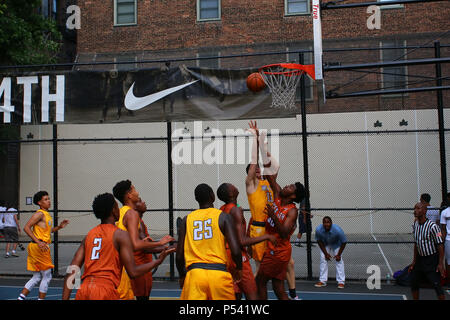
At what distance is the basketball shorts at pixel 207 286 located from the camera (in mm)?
5277

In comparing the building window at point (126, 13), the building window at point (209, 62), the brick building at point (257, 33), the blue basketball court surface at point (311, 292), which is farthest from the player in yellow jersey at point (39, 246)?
the building window at point (126, 13)

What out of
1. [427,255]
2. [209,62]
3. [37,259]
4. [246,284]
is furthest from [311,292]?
[209,62]

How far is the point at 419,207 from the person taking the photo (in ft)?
27.6

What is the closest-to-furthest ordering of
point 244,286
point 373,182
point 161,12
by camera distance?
point 244,286, point 373,182, point 161,12

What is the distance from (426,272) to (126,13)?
62.8ft

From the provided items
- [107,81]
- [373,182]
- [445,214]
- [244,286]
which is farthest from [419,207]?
[373,182]

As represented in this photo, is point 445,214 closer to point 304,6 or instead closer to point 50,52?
point 304,6

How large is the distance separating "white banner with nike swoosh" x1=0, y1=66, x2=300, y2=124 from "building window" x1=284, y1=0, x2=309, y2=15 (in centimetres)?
1167

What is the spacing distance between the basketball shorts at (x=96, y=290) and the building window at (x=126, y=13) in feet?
65.3

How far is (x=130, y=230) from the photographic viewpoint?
5.85 m

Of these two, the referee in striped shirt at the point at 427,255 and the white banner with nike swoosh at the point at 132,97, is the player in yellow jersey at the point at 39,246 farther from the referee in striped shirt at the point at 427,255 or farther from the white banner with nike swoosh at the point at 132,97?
the referee in striped shirt at the point at 427,255

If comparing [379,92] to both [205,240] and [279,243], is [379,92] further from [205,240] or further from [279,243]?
[205,240]

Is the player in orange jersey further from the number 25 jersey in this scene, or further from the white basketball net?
the white basketball net

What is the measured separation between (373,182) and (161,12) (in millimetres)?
11982
